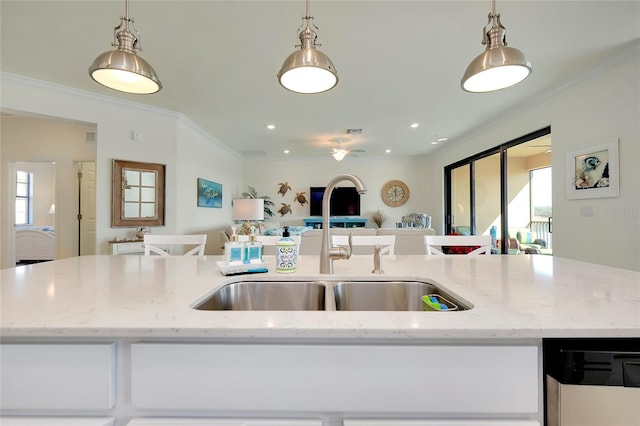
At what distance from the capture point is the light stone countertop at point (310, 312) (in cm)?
61

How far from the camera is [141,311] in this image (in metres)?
0.71

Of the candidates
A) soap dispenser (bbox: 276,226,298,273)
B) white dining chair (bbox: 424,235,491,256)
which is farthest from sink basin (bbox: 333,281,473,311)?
white dining chair (bbox: 424,235,491,256)

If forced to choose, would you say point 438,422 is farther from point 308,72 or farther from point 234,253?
point 308,72

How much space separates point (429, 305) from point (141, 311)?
2.70ft

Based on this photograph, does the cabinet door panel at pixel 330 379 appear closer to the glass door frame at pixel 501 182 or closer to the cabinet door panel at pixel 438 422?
the cabinet door panel at pixel 438 422

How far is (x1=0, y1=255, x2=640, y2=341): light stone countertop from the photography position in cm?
61

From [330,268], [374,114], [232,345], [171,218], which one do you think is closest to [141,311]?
[232,345]

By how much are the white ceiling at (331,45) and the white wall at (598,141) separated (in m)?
0.18

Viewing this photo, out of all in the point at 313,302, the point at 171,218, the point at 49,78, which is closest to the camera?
the point at 313,302

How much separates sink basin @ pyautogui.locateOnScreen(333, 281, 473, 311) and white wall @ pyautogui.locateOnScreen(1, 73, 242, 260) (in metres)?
3.68

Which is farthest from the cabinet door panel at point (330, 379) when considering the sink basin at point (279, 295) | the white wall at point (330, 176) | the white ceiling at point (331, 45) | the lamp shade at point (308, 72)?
the white wall at point (330, 176)

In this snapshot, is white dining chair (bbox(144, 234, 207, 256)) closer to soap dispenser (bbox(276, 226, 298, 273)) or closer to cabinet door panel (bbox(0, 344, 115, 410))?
soap dispenser (bbox(276, 226, 298, 273))

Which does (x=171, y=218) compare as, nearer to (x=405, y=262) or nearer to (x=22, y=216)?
(x=405, y=262)

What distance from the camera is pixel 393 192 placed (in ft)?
24.5
